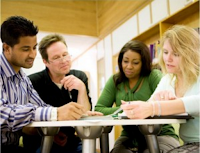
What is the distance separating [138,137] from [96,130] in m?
0.60

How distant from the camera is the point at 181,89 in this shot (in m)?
1.23

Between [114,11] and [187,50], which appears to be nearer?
[187,50]

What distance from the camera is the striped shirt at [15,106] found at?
95 cm

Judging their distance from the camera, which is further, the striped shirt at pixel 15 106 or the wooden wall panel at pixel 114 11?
the wooden wall panel at pixel 114 11

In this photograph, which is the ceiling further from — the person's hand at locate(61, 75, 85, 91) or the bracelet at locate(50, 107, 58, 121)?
the bracelet at locate(50, 107, 58, 121)

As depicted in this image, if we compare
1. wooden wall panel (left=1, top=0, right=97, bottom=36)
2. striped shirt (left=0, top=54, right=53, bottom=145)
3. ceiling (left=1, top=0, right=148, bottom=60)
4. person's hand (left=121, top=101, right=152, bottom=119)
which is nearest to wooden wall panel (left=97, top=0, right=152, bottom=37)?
ceiling (left=1, top=0, right=148, bottom=60)

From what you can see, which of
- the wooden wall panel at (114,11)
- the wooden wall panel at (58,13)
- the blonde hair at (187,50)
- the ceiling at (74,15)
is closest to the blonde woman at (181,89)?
the blonde hair at (187,50)

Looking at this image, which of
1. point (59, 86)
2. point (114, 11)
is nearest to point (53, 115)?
point (59, 86)

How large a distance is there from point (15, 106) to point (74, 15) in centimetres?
425

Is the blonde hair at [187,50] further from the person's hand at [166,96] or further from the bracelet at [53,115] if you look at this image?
the bracelet at [53,115]

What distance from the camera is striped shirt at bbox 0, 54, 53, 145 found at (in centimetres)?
95

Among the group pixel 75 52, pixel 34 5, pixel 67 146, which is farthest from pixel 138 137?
pixel 75 52

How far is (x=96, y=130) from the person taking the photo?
95 cm

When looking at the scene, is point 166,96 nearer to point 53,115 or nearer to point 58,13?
point 53,115
